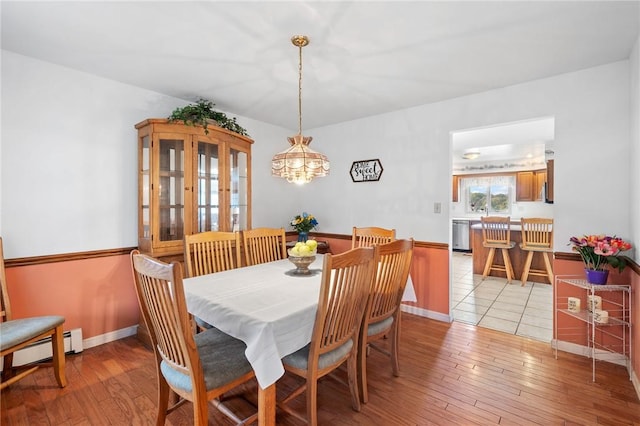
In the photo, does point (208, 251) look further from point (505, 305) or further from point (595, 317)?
point (505, 305)

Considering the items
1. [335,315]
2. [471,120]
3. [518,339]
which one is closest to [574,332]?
[518,339]

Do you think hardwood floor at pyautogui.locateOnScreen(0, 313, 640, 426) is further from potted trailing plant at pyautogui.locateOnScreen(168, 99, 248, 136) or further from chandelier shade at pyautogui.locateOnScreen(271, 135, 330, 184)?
potted trailing plant at pyautogui.locateOnScreen(168, 99, 248, 136)

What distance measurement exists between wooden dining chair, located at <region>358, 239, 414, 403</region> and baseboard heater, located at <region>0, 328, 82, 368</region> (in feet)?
7.55

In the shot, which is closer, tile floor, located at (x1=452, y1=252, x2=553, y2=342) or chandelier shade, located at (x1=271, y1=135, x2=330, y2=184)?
chandelier shade, located at (x1=271, y1=135, x2=330, y2=184)

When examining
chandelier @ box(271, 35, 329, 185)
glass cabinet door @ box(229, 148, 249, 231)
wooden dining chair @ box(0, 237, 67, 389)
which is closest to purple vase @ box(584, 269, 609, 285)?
chandelier @ box(271, 35, 329, 185)

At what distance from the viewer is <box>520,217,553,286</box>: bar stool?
4.29 meters

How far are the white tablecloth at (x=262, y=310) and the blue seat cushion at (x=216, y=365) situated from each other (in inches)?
5.9

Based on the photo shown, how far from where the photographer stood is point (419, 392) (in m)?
1.96

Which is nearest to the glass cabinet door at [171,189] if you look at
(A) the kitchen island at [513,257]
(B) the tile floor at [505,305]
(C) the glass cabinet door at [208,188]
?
(C) the glass cabinet door at [208,188]

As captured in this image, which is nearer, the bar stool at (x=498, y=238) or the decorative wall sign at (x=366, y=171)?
the decorative wall sign at (x=366, y=171)

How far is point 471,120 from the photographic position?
118 inches

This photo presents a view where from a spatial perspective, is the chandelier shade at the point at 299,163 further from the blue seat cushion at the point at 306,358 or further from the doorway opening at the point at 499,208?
the doorway opening at the point at 499,208

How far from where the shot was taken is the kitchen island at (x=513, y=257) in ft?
15.0

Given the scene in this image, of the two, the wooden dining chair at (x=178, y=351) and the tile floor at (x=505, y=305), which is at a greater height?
the wooden dining chair at (x=178, y=351)
